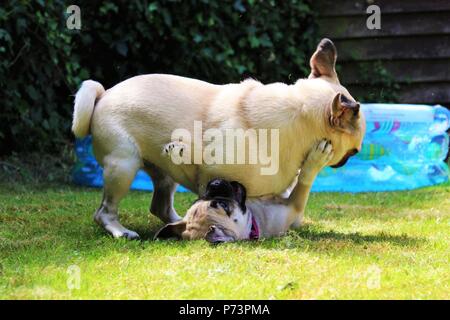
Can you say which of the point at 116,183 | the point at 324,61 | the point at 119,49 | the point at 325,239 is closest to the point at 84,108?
the point at 116,183

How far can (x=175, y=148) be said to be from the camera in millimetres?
3551

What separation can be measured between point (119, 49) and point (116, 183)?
2.76 m

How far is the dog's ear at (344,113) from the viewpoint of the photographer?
3395 mm

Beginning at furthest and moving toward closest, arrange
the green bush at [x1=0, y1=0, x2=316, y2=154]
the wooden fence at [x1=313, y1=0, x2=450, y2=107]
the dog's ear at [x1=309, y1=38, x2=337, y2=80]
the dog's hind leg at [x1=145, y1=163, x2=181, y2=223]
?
the wooden fence at [x1=313, y1=0, x2=450, y2=107] < the green bush at [x1=0, y1=0, x2=316, y2=154] < the dog's hind leg at [x1=145, y1=163, x2=181, y2=223] < the dog's ear at [x1=309, y1=38, x2=337, y2=80]

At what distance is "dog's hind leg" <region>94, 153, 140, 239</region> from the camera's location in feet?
11.8

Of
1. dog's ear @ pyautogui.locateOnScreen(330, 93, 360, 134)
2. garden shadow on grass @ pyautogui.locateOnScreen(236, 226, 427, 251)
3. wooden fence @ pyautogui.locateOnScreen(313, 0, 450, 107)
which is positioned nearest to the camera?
garden shadow on grass @ pyautogui.locateOnScreen(236, 226, 427, 251)

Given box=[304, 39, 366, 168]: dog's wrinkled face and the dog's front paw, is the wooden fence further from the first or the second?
the dog's front paw

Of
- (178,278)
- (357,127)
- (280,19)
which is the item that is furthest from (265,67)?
(178,278)

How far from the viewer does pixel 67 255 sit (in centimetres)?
313

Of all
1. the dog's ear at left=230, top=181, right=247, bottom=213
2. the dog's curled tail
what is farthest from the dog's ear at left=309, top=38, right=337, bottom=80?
the dog's curled tail

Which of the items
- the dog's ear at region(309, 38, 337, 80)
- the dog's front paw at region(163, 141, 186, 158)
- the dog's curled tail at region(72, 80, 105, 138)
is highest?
the dog's ear at region(309, 38, 337, 80)

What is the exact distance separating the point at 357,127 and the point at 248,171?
22.8 inches

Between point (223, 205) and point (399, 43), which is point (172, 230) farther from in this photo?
point (399, 43)
